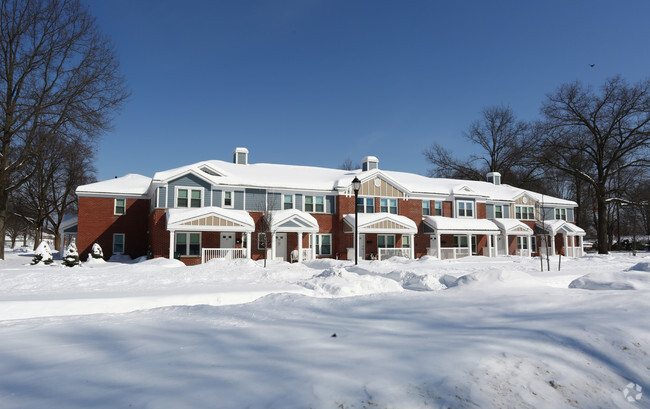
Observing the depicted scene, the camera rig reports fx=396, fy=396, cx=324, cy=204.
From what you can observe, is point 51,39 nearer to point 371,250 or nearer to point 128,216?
point 128,216

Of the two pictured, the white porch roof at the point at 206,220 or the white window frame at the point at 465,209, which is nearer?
the white porch roof at the point at 206,220

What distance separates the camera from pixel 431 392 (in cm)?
363

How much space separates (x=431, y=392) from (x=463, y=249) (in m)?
30.2

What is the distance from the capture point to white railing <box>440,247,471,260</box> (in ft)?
100

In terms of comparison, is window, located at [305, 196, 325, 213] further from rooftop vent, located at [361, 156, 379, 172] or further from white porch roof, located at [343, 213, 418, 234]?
rooftop vent, located at [361, 156, 379, 172]

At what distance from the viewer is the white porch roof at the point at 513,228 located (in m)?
33.6

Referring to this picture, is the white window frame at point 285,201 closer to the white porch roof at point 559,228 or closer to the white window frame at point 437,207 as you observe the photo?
the white window frame at point 437,207

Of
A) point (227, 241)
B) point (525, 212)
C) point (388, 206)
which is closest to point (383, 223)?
point (388, 206)

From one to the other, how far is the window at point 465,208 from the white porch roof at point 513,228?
2.58m

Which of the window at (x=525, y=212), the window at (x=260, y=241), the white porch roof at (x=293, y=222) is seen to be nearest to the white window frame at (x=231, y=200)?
the window at (x=260, y=241)

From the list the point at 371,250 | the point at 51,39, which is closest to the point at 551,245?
the point at 371,250

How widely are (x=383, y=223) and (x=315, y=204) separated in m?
5.17

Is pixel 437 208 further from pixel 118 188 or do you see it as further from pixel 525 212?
pixel 118 188

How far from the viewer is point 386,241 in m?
30.6
